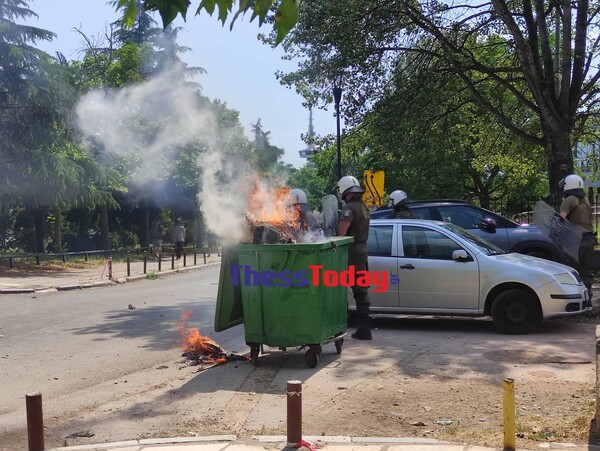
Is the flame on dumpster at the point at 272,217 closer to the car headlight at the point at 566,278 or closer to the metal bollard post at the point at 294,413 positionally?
the metal bollard post at the point at 294,413

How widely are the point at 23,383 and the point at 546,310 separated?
6557 millimetres

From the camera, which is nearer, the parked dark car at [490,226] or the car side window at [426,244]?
the car side window at [426,244]

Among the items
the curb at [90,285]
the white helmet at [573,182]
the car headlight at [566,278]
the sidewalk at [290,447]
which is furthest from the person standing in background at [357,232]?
the curb at [90,285]

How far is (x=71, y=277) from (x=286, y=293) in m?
14.2

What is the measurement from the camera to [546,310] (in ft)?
27.7

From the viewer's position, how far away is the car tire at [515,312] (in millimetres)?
8578

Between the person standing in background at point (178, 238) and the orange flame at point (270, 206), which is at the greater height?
the orange flame at point (270, 206)

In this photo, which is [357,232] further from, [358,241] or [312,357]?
[312,357]

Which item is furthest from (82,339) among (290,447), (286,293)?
(290,447)

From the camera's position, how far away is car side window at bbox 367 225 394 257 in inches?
367

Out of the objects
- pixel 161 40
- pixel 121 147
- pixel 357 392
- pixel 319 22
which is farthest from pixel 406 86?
pixel 161 40

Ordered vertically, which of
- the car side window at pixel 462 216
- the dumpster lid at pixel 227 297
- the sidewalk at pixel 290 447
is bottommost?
the sidewalk at pixel 290 447

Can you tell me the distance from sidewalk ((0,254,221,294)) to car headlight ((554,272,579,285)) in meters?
12.6

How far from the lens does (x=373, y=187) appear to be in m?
16.0
